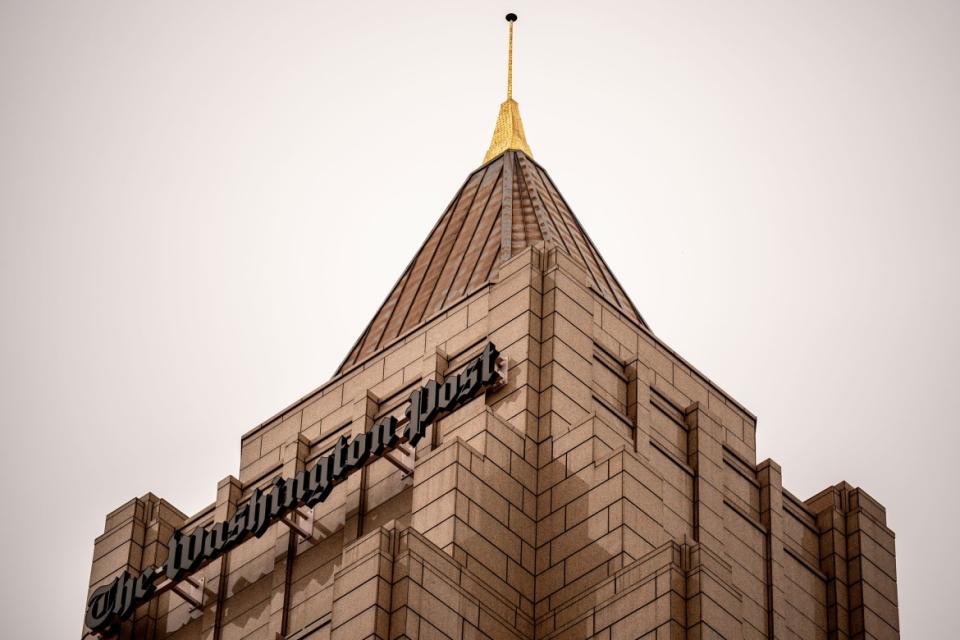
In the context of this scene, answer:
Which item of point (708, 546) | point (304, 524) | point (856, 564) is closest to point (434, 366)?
point (304, 524)

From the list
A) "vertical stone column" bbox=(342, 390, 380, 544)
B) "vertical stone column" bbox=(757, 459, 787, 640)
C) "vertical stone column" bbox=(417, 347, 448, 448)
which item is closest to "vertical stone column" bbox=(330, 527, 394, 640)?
"vertical stone column" bbox=(342, 390, 380, 544)

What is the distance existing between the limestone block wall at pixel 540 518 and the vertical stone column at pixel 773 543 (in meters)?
0.08

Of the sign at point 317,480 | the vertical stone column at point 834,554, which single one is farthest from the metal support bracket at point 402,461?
the vertical stone column at point 834,554

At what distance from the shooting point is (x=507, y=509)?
81.7m

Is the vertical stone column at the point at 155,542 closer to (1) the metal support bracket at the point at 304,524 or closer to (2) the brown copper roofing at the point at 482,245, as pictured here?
(1) the metal support bracket at the point at 304,524

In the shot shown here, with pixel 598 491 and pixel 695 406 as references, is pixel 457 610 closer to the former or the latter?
pixel 598 491

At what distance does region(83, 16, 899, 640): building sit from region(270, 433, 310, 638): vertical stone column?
0.08 m

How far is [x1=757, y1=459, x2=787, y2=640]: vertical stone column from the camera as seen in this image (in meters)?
85.3

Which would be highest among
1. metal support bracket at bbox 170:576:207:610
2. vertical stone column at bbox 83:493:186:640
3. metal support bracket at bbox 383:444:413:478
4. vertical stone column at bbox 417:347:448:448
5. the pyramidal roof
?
the pyramidal roof

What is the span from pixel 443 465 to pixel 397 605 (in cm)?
589

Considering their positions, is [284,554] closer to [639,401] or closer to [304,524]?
[304,524]

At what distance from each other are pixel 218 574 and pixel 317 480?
5.59 meters

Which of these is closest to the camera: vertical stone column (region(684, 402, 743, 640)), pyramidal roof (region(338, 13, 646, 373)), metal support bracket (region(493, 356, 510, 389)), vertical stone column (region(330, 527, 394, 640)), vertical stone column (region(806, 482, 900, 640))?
vertical stone column (region(330, 527, 394, 640))

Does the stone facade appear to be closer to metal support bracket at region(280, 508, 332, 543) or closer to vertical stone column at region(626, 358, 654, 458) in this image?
vertical stone column at region(626, 358, 654, 458)
